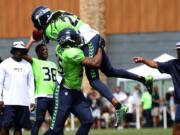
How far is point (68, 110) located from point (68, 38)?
121cm

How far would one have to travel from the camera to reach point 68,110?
1464 centimetres

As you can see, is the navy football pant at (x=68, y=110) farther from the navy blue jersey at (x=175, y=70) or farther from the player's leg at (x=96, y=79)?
the navy blue jersey at (x=175, y=70)

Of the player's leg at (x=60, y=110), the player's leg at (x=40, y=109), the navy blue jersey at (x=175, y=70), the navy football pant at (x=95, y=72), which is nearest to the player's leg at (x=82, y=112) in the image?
the player's leg at (x=60, y=110)

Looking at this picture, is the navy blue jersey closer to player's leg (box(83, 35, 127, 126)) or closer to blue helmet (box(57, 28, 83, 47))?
player's leg (box(83, 35, 127, 126))

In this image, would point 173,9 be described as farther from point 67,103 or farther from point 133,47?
point 67,103

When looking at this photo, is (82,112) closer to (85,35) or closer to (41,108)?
(85,35)

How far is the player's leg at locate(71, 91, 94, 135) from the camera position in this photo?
48.1ft

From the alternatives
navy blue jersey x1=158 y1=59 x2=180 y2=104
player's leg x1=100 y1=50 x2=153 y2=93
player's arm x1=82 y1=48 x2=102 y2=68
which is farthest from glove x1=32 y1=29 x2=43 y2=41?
navy blue jersey x1=158 y1=59 x2=180 y2=104

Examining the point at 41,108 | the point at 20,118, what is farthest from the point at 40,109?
the point at 20,118

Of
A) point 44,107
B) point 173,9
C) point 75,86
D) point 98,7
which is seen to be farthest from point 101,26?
point 75,86

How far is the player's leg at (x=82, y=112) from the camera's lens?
578 inches

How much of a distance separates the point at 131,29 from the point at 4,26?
6769 millimetres

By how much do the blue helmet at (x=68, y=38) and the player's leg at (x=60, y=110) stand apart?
2.58 feet

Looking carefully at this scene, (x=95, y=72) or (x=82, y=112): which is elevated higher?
(x=95, y=72)
